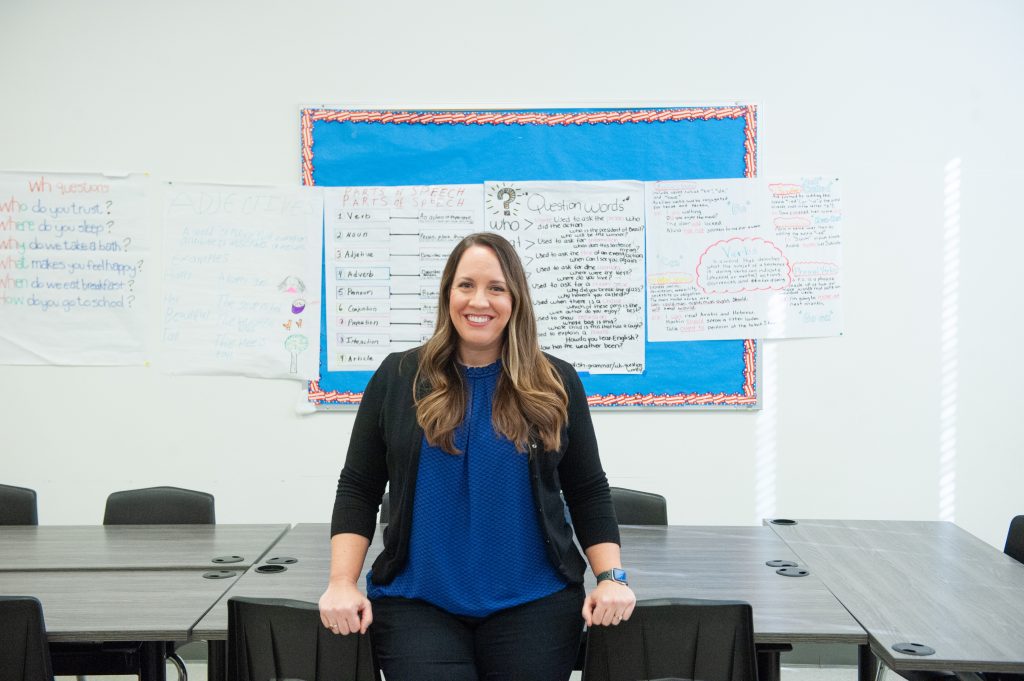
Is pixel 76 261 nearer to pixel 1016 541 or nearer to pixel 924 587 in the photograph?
pixel 924 587

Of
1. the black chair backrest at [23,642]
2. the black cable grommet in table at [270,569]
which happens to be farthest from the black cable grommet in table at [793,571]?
the black chair backrest at [23,642]

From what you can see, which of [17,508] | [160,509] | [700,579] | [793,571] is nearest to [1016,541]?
[793,571]

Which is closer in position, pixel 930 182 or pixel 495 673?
pixel 495 673

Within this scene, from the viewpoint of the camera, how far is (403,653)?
65.0 inches

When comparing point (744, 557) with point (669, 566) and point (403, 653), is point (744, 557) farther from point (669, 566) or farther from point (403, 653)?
point (403, 653)

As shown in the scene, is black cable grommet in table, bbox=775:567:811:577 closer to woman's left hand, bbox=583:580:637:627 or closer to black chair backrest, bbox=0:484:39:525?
woman's left hand, bbox=583:580:637:627

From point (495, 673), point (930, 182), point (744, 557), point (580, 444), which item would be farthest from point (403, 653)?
point (930, 182)

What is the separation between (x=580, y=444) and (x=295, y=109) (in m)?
2.49

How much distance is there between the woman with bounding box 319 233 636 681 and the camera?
168 centimetres

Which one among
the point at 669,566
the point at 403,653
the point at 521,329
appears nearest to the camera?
the point at 403,653

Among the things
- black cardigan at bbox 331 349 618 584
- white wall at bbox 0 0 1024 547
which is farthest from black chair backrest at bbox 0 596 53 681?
white wall at bbox 0 0 1024 547

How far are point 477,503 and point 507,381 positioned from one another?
27cm

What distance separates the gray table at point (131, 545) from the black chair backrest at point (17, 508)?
0.13 m

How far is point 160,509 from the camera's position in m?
2.97
